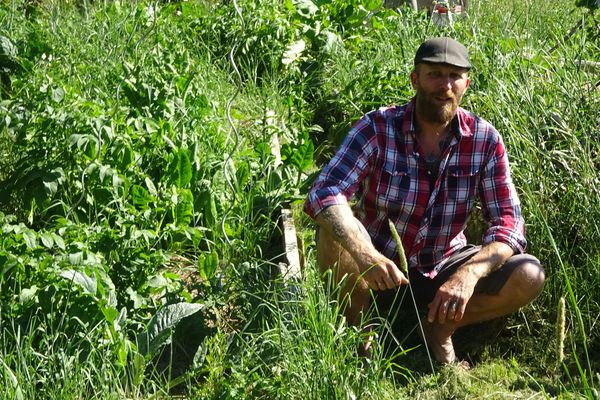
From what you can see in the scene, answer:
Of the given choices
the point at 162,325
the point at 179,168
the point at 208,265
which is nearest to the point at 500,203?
the point at 208,265

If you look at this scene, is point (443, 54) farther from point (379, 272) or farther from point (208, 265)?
point (208, 265)

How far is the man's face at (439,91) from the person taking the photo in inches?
185

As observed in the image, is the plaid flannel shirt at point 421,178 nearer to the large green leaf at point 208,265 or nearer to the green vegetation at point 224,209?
the green vegetation at point 224,209

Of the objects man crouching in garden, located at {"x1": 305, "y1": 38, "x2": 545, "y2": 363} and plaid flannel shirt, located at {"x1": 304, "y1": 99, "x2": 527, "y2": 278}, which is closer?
man crouching in garden, located at {"x1": 305, "y1": 38, "x2": 545, "y2": 363}

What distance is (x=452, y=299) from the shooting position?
4359 millimetres

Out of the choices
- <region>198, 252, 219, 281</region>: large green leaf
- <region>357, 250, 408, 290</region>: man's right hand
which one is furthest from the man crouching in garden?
<region>198, 252, 219, 281</region>: large green leaf

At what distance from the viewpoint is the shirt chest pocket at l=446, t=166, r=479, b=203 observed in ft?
15.7

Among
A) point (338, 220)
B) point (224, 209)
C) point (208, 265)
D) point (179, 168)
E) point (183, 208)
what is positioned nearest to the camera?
point (338, 220)

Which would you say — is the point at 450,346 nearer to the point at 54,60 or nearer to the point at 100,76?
the point at 100,76

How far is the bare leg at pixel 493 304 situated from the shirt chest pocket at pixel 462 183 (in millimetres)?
409

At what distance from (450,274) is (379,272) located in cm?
67

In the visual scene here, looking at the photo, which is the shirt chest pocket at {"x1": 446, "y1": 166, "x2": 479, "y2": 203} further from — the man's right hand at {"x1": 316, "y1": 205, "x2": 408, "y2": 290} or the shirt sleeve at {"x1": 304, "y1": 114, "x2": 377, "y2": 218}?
the man's right hand at {"x1": 316, "y1": 205, "x2": 408, "y2": 290}

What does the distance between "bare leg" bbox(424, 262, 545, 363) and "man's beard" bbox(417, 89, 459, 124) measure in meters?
0.71

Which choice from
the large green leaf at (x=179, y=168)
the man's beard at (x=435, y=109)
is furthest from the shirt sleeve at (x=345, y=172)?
the large green leaf at (x=179, y=168)
